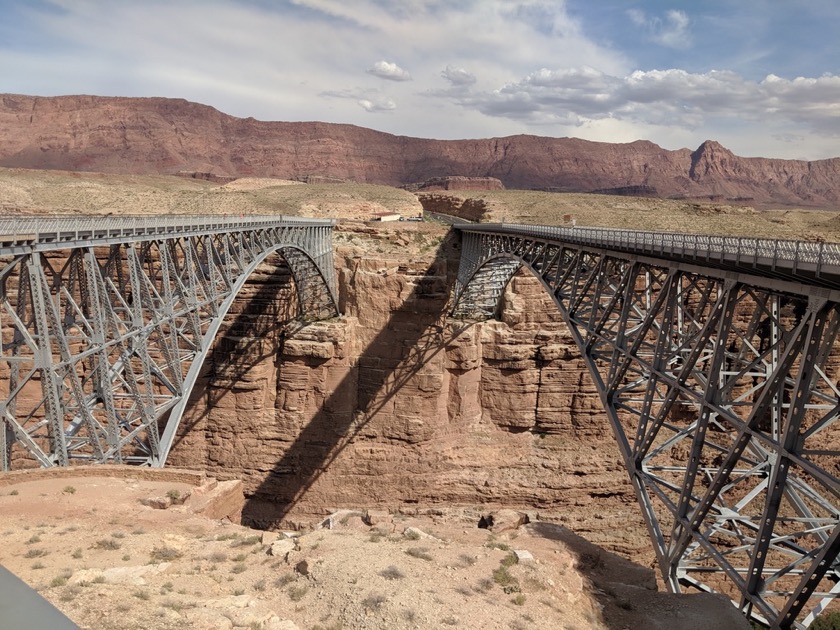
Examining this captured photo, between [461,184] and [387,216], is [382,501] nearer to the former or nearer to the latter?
[387,216]

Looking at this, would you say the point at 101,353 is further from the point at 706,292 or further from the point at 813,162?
the point at 813,162

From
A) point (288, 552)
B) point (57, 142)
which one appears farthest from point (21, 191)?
point (57, 142)

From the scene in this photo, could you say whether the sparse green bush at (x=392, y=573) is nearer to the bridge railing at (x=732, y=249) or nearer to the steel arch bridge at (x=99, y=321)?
the steel arch bridge at (x=99, y=321)

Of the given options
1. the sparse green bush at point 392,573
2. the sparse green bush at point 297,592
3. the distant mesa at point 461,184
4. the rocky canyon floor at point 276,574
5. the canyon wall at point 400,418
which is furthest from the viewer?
the distant mesa at point 461,184

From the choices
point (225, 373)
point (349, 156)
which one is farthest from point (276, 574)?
point (349, 156)

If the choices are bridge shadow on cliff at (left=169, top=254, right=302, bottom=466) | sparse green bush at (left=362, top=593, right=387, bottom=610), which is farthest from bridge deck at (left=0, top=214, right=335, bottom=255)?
bridge shadow on cliff at (left=169, top=254, right=302, bottom=466)

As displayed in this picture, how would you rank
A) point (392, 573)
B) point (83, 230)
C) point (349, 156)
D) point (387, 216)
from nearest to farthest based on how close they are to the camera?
point (392, 573) → point (83, 230) → point (387, 216) → point (349, 156)

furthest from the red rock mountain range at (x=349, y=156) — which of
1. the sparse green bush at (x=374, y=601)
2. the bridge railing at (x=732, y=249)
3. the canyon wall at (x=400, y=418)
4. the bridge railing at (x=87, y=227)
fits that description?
the sparse green bush at (x=374, y=601)
